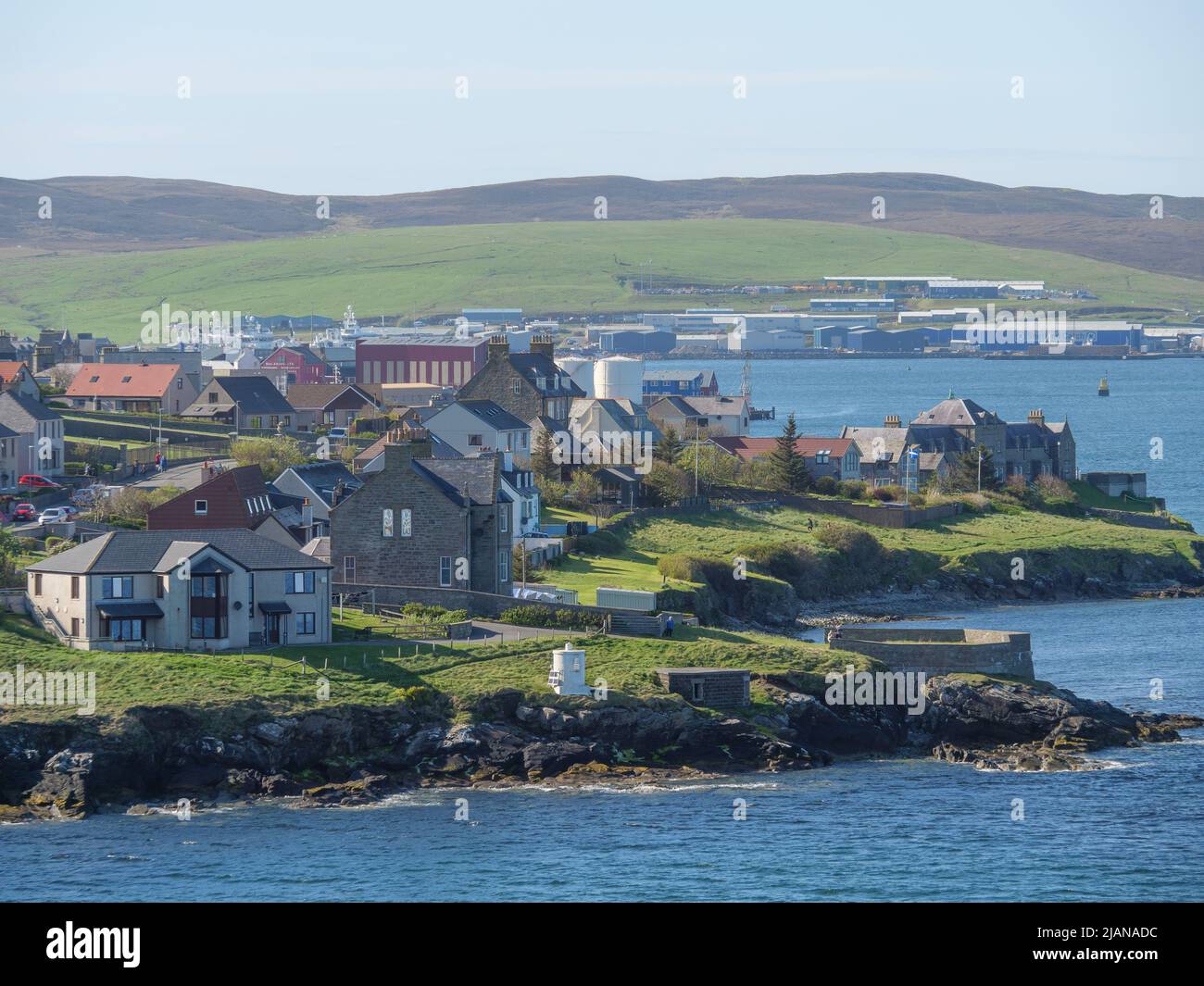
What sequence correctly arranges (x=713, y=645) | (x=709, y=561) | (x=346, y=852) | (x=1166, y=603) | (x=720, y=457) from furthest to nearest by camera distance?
(x=720, y=457) < (x=1166, y=603) < (x=709, y=561) < (x=713, y=645) < (x=346, y=852)

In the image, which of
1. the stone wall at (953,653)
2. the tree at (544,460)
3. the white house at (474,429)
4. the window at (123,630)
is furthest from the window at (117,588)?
the tree at (544,460)

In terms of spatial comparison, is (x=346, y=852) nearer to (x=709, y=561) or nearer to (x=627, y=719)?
(x=627, y=719)

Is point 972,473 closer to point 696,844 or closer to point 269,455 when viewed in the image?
point 269,455

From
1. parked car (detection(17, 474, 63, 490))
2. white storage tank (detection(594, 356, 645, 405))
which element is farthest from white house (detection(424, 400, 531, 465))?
white storage tank (detection(594, 356, 645, 405))

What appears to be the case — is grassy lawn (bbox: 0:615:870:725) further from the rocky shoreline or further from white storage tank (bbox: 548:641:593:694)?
the rocky shoreline
